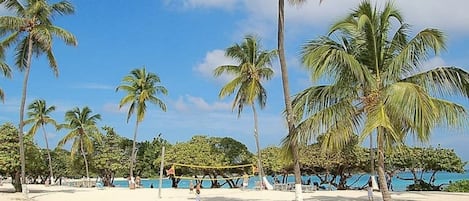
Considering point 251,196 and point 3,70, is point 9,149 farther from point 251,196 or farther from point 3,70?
point 251,196

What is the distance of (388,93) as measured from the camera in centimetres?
1240

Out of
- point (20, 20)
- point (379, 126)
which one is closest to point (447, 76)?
point (379, 126)

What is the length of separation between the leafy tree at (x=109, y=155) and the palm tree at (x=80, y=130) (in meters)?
1.15

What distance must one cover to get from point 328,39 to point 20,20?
66.7ft

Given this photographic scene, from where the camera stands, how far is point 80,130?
4784 centimetres

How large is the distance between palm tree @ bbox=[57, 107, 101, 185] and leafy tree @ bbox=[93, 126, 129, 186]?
115cm

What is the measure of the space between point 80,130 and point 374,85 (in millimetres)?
39580

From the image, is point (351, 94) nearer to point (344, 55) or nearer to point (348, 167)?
point (344, 55)

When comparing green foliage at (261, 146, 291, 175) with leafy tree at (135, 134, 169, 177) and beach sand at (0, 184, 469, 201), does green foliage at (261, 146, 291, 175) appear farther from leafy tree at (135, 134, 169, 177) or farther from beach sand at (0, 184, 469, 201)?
leafy tree at (135, 134, 169, 177)

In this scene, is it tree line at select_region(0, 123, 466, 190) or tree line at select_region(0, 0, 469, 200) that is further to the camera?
tree line at select_region(0, 123, 466, 190)

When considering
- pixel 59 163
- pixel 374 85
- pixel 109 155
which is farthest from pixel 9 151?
pixel 59 163

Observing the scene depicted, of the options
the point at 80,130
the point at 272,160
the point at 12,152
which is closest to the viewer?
the point at 12,152

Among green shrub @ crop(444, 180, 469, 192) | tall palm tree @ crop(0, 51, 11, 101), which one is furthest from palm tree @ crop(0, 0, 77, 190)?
green shrub @ crop(444, 180, 469, 192)

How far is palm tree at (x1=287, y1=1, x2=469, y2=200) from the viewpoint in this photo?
468 inches
